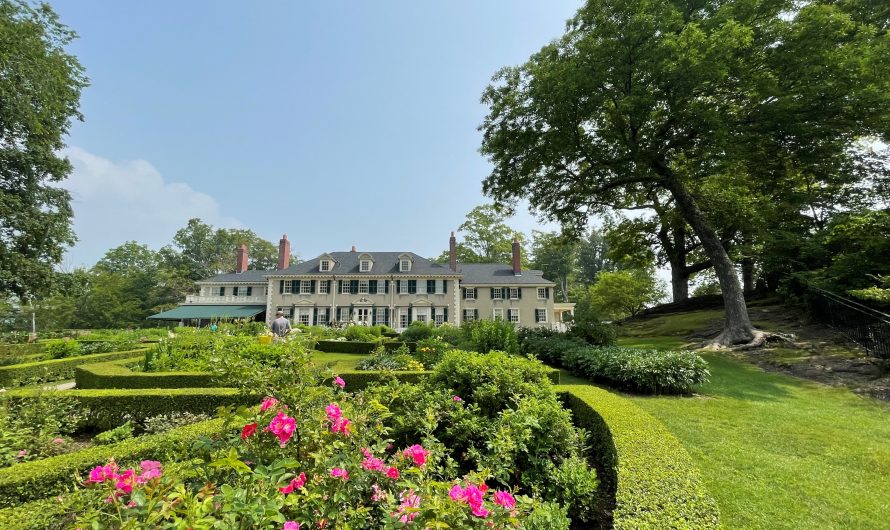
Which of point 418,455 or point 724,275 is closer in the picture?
point 418,455

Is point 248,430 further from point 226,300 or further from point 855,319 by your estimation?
point 226,300

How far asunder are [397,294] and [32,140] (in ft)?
75.4

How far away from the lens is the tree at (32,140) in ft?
51.0

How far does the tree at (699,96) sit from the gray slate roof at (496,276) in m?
17.3

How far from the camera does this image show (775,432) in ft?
18.1

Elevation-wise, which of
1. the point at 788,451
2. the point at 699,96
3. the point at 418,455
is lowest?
the point at 788,451

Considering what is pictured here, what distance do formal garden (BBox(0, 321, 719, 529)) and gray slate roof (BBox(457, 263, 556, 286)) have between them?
2448 cm

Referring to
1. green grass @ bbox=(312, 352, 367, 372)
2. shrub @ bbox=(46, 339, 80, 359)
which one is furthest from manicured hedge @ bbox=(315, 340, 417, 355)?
shrub @ bbox=(46, 339, 80, 359)

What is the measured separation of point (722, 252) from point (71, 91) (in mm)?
30428

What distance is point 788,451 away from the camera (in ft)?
16.0

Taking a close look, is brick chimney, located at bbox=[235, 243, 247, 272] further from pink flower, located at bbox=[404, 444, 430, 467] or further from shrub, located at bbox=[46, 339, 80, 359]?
pink flower, located at bbox=[404, 444, 430, 467]

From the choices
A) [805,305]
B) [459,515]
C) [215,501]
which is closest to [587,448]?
[459,515]

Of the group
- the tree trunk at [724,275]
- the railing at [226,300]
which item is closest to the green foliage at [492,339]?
the tree trunk at [724,275]

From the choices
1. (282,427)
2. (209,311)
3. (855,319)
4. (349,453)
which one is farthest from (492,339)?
(209,311)
